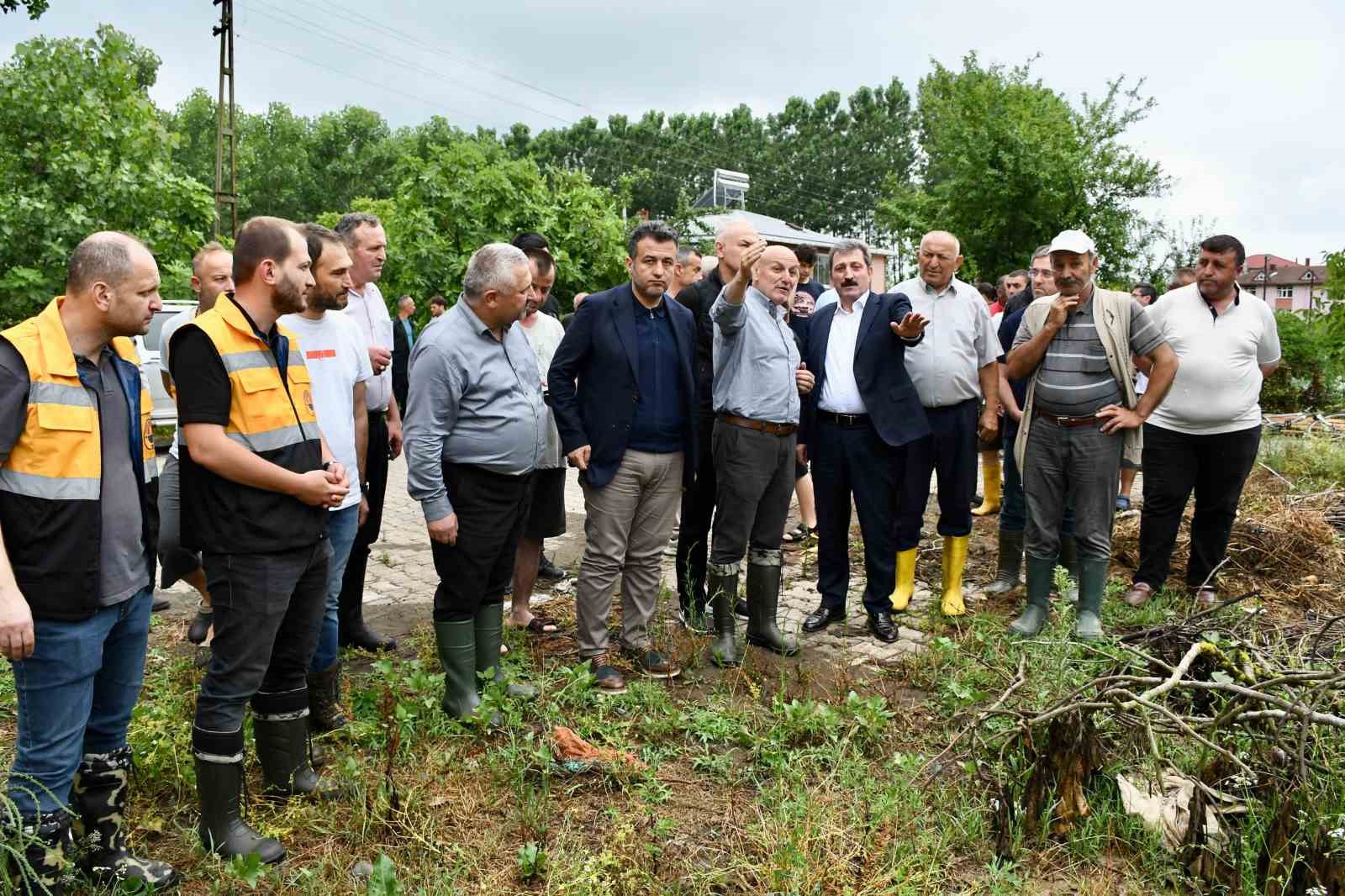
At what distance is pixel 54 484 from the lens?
2555 millimetres

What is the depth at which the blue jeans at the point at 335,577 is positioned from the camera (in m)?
3.89

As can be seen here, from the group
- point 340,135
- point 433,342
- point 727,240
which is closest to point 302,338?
point 433,342

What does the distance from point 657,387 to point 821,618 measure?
187cm

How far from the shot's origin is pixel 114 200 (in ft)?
49.1

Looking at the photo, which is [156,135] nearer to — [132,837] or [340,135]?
[132,837]

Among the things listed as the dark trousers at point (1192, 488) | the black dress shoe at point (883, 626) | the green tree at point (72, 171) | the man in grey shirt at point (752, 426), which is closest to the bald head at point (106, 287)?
the man in grey shirt at point (752, 426)

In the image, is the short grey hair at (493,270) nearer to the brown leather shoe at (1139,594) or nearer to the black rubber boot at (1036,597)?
the black rubber boot at (1036,597)

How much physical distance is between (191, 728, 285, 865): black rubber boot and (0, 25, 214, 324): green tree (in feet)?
45.3

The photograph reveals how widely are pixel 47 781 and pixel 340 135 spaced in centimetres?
6211

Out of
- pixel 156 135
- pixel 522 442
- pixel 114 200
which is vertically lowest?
pixel 522 442

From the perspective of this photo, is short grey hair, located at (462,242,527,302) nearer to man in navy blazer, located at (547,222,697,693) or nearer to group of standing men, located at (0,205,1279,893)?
group of standing men, located at (0,205,1279,893)

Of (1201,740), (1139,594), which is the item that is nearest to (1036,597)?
(1139,594)

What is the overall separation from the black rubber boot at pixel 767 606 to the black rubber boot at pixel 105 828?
3.02m

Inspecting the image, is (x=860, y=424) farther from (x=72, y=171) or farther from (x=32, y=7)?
(x=72, y=171)
